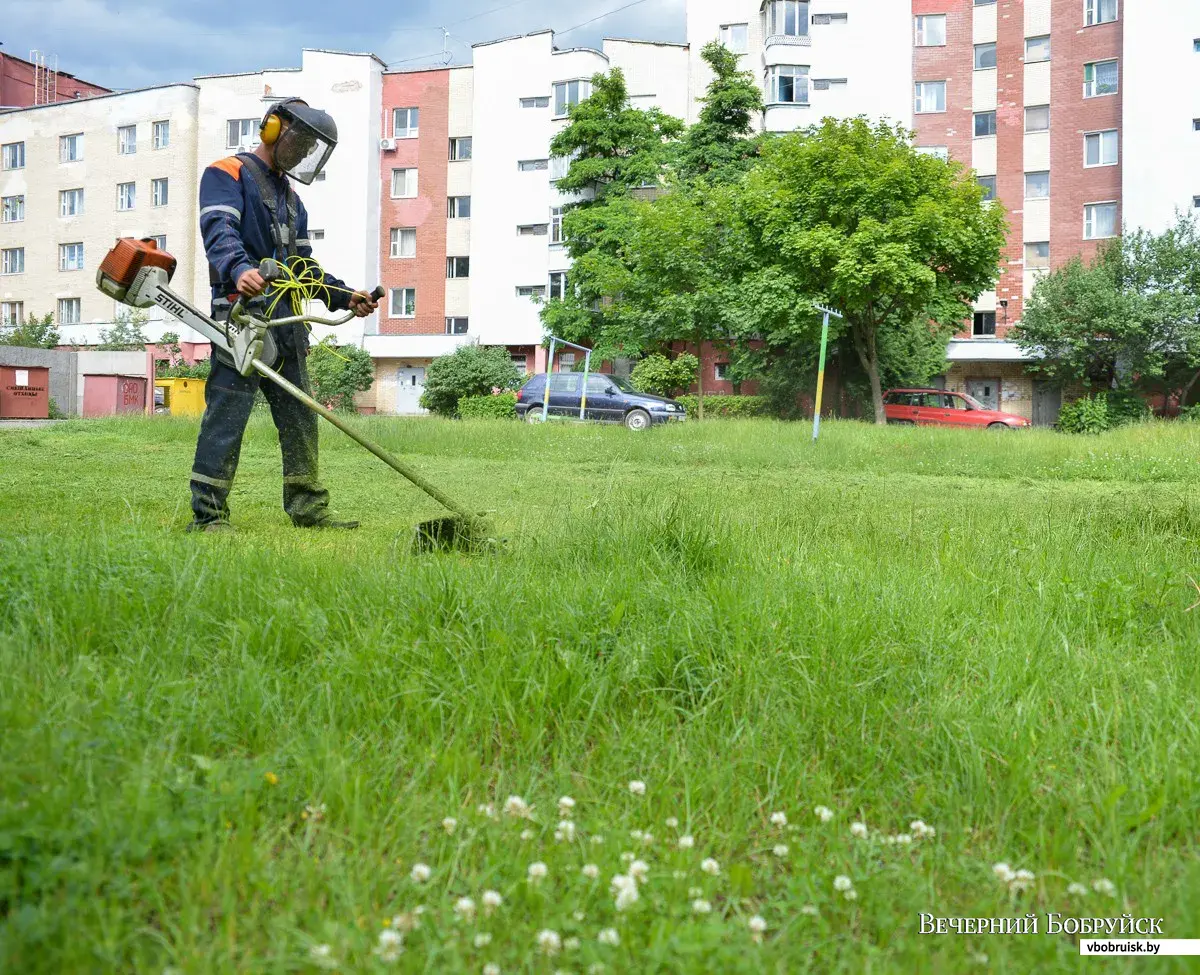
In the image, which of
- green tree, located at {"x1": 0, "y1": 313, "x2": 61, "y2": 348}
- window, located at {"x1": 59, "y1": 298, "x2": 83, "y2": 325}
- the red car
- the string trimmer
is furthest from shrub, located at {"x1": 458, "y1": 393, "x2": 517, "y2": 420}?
the string trimmer

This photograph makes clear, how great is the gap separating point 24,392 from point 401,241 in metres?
24.9

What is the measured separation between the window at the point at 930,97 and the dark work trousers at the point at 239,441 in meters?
42.0

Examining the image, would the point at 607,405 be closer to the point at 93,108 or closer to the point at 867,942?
the point at 867,942

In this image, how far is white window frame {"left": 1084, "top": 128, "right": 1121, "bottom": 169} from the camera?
39750mm

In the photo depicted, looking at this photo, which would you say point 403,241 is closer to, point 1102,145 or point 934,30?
point 934,30

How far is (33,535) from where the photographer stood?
400cm

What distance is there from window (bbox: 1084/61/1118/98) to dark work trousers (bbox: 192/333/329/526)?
140 ft

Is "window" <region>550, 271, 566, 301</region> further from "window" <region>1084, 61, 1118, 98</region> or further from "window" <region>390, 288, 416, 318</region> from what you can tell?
"window" <region>1084, 61, 1118, 98</region>

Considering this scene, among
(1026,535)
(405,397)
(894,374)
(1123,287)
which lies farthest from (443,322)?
(1026,535)

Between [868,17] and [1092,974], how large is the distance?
4676 centimetres

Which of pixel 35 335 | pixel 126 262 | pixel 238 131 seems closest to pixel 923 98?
pixel 238 131

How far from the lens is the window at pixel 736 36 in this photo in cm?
4506

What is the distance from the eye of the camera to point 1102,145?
40.1 metres

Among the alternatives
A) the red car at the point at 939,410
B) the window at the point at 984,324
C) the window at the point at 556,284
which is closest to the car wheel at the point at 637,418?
the red car at the point at 939,410
